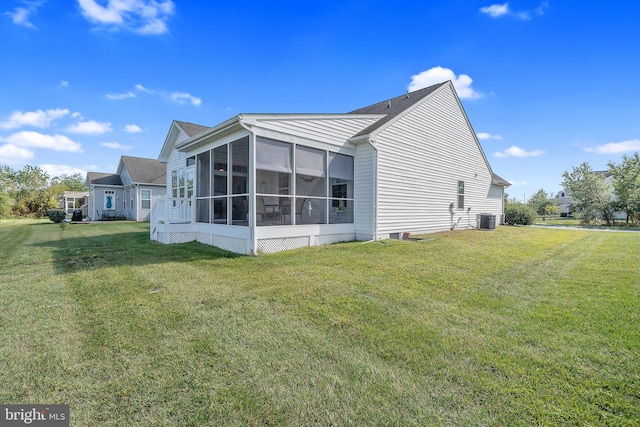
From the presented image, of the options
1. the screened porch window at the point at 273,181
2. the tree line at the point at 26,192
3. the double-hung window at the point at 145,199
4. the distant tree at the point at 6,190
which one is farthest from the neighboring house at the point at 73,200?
the screened porch window at the point at 273,181

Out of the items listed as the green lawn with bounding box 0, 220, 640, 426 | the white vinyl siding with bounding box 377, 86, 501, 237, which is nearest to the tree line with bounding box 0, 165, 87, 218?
the green lawn with bounding box 0, 220, 640, 426

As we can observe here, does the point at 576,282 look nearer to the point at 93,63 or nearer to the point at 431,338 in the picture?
the point at 431,338

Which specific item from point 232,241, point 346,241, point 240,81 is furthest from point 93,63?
point 346,241

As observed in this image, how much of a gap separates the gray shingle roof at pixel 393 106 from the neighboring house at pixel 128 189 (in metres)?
17.4

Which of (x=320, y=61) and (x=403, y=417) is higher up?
(x=320, y=61)

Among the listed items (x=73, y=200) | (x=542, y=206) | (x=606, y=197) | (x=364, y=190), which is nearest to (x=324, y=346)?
(x=364, y=190)

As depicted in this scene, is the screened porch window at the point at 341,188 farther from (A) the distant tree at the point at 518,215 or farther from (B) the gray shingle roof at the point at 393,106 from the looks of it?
(A) the distant tree at the point at 518,215

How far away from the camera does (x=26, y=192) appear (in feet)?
114

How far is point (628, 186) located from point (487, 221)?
704 inches

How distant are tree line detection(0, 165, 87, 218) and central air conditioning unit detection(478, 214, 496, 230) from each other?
132 feet

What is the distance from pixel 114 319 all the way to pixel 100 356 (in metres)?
0.94

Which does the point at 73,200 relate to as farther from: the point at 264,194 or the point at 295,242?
the point at 295,242

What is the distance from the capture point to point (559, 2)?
9.64 metres

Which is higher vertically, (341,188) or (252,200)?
(341,188)
